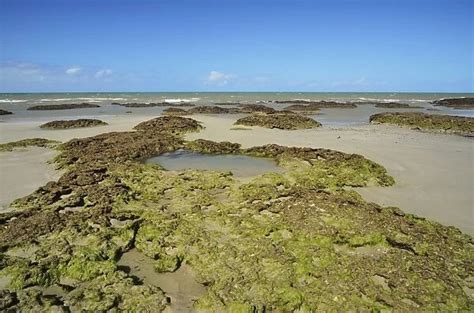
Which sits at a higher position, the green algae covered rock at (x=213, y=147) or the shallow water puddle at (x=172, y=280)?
the green algae covered rock at (x=213, y=147)

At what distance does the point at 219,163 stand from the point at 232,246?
5.32 metres

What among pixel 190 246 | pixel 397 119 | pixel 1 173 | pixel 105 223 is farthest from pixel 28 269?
pixel 397 119

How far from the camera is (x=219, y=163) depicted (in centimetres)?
1041

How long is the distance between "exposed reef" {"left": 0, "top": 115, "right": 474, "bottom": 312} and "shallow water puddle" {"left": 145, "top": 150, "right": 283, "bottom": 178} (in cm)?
116

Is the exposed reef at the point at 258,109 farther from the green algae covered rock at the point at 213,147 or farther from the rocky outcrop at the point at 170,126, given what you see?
the green algae covered rock at the point at 213,147

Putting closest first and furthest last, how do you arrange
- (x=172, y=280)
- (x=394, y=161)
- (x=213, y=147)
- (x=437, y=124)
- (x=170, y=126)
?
(x=172, y=280)
(x=394, y=161)
(x=213, y=147)
(x=170, y=126)
(x=437, y=124)

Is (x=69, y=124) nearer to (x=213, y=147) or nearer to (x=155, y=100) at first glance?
(x=213, y=147)

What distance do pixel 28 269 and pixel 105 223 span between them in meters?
1.50

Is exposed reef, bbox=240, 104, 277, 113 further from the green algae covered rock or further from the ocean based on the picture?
the green algae covered rock

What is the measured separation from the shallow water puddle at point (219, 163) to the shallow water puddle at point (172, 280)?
425 cm

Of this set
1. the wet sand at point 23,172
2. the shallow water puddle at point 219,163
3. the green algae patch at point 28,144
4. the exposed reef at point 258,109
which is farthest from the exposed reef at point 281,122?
the wet sand at point 23,172

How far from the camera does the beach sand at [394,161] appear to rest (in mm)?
7199

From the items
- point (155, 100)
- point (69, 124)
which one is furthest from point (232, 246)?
point (155, 100)

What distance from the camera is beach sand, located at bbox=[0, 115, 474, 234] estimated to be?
7.20 m
